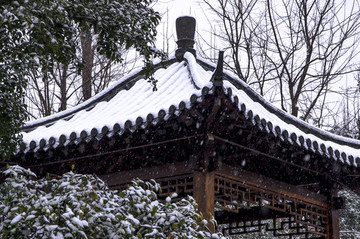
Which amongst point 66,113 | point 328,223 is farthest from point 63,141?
point 328,223

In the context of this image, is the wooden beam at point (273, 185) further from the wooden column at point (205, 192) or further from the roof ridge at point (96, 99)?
the roof ridge at point (96, 99)

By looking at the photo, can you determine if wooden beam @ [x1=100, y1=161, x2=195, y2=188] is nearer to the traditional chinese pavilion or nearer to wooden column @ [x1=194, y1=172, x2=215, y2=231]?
the traditional chinese pavilion

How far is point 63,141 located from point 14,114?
1.86 ft

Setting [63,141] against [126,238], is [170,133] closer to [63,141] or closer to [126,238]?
[63,141]

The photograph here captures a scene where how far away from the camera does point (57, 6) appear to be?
13.0ft

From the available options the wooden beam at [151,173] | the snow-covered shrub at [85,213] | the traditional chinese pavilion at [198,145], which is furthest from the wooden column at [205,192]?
the snow-covered shrub at [85,213]

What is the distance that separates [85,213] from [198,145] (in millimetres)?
2121

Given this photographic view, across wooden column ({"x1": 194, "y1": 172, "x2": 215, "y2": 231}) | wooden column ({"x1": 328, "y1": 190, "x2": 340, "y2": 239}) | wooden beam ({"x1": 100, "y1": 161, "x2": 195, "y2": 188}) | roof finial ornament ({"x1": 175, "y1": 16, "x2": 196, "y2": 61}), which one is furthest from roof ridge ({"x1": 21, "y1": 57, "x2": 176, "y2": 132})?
wooden column ({"x1": 328, "y1": 190, "x2": 340, "y2": 239})

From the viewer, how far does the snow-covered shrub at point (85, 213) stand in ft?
9.68

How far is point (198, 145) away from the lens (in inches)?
201

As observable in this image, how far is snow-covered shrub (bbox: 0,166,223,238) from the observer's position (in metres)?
2.95

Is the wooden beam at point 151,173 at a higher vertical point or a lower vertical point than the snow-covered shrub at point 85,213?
higher

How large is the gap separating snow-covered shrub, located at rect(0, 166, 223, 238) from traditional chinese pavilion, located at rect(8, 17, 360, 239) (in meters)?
1.19

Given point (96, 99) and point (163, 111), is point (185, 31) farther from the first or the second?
point (163, 111)
